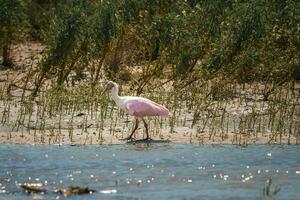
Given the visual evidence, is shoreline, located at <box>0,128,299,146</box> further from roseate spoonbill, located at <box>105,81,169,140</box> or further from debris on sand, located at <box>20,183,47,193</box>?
debris on sand, located at <box>20,183,47,193</box>

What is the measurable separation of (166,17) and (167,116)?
4338 millimetres

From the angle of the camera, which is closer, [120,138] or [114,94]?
[120,138]

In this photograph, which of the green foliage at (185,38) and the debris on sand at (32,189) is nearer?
the debris on sand at (32,189)

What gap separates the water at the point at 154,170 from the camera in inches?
423

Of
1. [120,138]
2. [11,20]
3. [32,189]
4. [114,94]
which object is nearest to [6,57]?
[11,20]

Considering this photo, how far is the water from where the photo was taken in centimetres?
1073

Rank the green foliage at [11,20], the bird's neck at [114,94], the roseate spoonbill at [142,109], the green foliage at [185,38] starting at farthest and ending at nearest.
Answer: the green foliage at [11,20], the green foliage at [185,38], the bird's neck at [114,94], the roseate spoonbill at [142,109]

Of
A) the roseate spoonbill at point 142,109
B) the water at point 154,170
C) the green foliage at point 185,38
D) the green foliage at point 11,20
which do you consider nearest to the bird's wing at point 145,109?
the roseate spoonbill at point 142,109

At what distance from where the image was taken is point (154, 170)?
12.3 meters

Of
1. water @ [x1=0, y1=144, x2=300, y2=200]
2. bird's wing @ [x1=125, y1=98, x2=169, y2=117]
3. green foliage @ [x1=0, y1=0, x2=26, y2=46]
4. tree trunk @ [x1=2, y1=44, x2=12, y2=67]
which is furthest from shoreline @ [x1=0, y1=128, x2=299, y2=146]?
tree trunk @ [x1=2, y1=44, x2=12, y2=67]

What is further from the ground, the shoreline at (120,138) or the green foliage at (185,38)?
the green foliage at (185,38)

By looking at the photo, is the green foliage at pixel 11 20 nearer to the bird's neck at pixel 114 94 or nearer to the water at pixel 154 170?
the bird's neck at pixel 114 94

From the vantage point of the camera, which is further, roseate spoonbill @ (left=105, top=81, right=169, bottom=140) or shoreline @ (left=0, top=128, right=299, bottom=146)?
roseate spoonbill @ (left=105, top=81, right=169, bottom=140)

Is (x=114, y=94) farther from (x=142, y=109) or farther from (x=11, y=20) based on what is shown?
(x=11, y=20)
